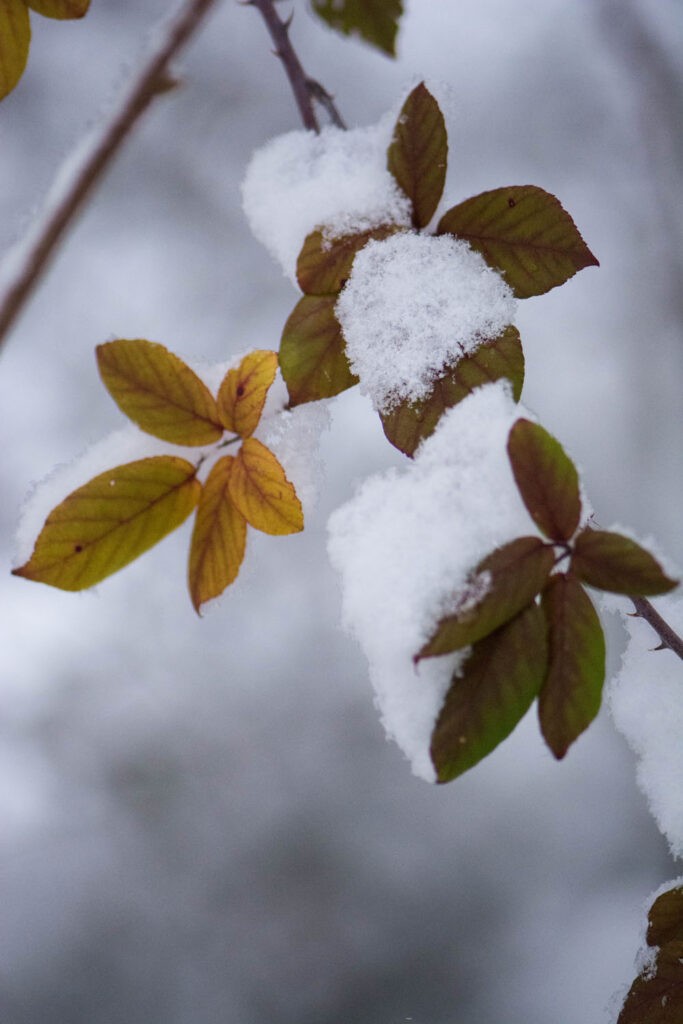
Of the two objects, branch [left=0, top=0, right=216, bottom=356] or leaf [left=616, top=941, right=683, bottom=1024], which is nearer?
branch [left=0, top=0, right=216, bottom=356]

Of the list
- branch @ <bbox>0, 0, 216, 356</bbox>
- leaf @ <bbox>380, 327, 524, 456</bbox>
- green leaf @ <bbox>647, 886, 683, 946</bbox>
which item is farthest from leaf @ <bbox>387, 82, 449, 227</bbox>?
green leaf @ <bbox>647, 886, 683, 946</bbox>

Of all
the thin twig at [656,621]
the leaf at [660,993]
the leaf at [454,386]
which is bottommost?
the leaf at [660,993]

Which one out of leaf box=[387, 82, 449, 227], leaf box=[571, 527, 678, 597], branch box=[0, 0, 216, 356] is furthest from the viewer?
leaf box=[387, 82, 449, 227]

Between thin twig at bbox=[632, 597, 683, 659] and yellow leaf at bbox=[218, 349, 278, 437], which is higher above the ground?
yellow leaf at bbox=[218, 349, 278, 437]

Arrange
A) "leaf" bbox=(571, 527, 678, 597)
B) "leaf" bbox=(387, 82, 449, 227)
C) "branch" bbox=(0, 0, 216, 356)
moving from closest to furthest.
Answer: "branch" bbox=(0, 0, 216, 356) < "leaf" bbox=(571, 527, 678, 597) < "leaf" bbox=(387, 82, 449, 227)

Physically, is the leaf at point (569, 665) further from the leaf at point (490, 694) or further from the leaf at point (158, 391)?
the leaf at point (158, 391)

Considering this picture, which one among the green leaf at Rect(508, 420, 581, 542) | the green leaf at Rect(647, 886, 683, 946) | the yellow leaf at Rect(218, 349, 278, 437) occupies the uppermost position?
the yellow leaf at Rect(218, 349, 278, 437)

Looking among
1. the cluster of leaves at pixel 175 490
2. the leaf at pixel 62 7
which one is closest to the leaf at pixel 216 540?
the cluster of leaves at pixel 175 490

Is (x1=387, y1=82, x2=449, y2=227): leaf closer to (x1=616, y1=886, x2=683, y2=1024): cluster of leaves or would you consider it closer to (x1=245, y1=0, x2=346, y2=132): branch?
(x1=245, y1=0, x2=346, y2=132): branch
